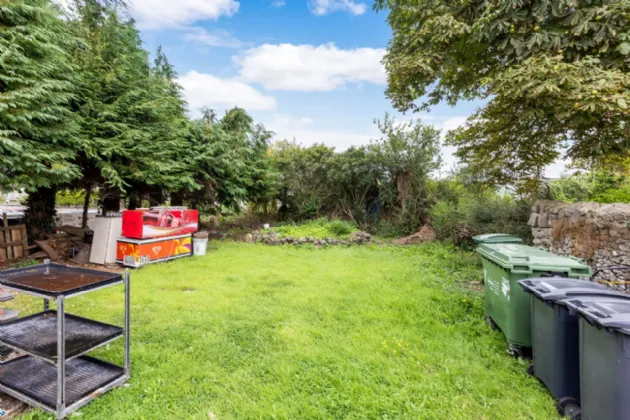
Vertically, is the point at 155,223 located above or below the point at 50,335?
above

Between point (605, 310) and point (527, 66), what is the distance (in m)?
4.06

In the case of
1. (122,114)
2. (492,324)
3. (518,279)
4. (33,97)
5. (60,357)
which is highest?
(122,114)

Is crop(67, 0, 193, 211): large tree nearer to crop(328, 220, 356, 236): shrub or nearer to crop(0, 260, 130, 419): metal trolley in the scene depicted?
Result: crop(328, 220, 356, 236): shrub

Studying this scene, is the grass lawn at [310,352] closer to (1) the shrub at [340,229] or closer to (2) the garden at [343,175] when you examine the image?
(2) the garden at [343,175]

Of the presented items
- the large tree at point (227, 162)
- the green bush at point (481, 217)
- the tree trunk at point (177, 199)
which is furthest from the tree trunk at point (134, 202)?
the green bush at point (481, 217)

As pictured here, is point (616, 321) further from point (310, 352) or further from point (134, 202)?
point (134, 202)

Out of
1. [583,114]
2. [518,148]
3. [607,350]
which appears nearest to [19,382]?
[607,350]

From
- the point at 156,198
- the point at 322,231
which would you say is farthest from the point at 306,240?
the point at 156,198

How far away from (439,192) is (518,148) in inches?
157

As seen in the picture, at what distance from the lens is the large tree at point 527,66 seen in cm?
431

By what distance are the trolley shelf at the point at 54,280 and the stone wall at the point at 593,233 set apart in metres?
6.20

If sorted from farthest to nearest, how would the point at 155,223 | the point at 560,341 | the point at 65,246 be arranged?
the point at 65,246, the point at 155,223, the point at 560,341

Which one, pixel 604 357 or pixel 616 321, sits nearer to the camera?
pixel 616 321

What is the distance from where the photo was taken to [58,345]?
2.13m
